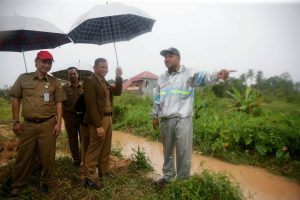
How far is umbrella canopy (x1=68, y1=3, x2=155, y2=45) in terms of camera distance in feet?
12.0

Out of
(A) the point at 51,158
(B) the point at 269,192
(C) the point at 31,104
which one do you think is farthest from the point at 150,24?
(B) the point at 269,192

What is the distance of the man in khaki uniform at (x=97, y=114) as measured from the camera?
3516mm

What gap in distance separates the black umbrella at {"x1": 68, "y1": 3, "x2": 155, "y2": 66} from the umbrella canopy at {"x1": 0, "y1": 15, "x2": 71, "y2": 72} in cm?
28

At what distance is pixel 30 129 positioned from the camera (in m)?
3.38

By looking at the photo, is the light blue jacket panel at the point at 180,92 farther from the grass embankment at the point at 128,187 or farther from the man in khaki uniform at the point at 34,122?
the man in khaki uniform at the point at 34,122

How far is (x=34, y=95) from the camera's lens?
3432mm

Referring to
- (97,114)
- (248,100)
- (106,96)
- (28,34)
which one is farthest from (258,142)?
(28,34)

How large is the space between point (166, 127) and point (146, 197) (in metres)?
0.93

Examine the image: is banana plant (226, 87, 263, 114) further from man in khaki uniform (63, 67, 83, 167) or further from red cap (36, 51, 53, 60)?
red cap (36, 51, 53, 60)

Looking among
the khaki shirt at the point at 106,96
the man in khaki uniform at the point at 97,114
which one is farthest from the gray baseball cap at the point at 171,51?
the khaki shirt at the point at 106,96

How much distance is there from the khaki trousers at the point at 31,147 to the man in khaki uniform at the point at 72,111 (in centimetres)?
115

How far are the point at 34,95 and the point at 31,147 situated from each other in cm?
65

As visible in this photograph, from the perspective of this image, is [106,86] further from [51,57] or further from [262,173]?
[262,173]

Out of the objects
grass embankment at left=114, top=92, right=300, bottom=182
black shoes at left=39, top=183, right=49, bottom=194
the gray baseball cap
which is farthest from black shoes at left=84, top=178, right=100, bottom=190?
grass embankment at left=114, top=92, right=300, bottom=182
